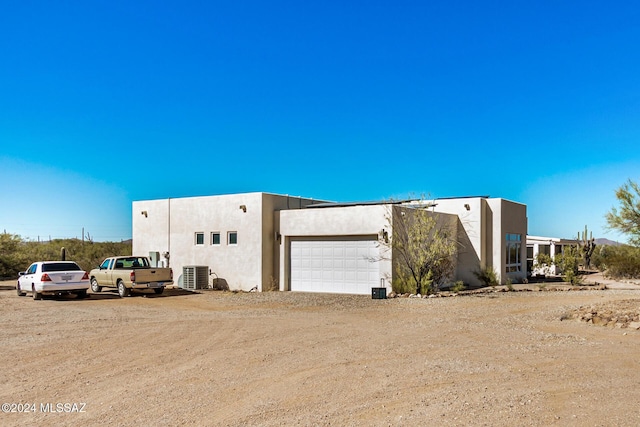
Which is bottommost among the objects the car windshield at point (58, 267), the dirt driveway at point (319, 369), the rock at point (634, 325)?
the dirt driveway at point (319, 369)

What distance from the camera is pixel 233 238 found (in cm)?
2392

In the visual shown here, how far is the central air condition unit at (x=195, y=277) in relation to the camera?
78.9 feet

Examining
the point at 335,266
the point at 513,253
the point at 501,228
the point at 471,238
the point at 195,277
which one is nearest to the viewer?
the point at 335,266

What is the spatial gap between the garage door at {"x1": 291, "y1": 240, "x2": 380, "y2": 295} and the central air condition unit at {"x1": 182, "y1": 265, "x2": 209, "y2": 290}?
13.3 feet

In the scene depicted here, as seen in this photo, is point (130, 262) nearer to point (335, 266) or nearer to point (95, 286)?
point (95, 286)

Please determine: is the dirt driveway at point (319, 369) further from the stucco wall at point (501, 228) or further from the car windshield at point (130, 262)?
the stucco wall at point (501, 228)

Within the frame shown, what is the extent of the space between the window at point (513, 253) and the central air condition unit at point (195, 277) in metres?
14.7

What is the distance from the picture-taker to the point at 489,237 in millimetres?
26844

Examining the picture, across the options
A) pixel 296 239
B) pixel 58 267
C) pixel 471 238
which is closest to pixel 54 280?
pixel 58 267

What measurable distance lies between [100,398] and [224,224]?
56.7 feet

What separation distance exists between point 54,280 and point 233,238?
7.16 metres

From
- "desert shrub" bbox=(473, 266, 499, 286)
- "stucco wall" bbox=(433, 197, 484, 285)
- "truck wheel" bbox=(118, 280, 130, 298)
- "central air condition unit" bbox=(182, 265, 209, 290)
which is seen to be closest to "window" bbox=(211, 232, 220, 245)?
"central air condition unit" bbox=(182, 265, 209, 290)

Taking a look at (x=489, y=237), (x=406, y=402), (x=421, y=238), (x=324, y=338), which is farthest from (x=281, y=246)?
(x=406, y=402)

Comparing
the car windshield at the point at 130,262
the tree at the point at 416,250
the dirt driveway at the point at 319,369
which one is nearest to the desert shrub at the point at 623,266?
the tree at the point at 416,250
